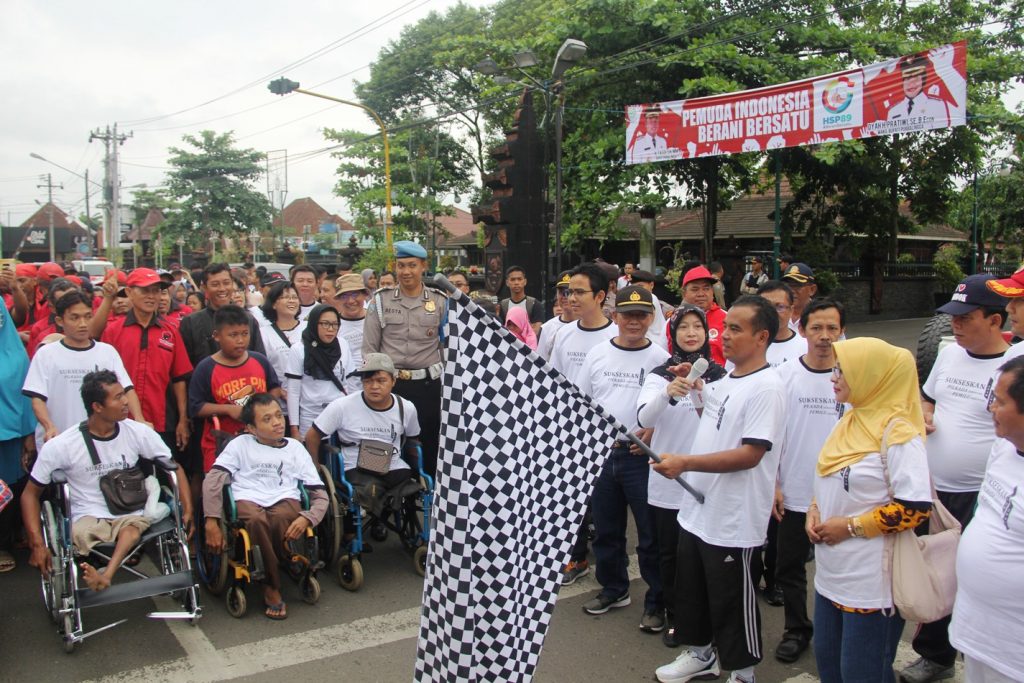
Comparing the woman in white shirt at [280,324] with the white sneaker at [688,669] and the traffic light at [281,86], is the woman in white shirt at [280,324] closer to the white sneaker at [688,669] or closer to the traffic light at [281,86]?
the white sneaker at [688,669]

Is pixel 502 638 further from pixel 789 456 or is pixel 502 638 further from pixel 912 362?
pixel 789 456

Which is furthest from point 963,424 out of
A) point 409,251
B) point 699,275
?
point 409,251

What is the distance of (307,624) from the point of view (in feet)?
15.0

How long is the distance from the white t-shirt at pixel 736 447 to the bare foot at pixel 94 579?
307 centimetres

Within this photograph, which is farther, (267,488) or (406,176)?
(406,176)

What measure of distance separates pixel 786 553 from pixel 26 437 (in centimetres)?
493

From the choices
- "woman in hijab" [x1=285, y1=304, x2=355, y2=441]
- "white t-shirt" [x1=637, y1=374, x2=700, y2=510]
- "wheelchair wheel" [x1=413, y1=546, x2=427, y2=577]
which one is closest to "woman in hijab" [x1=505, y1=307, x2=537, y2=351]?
"woman in hijab" [x1=285, y1=304, x2=355, y2=441]

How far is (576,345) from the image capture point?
16.6ft

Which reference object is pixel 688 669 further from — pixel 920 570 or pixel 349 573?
pixel 349 573

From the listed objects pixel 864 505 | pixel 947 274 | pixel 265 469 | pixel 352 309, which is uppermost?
pixel 947 274

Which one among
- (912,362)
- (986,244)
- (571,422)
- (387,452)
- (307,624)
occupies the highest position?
(986,244)

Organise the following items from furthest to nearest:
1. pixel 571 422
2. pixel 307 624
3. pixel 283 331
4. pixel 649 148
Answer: pixel 649 148 < pixel 283 331 < pixel 307 624 < pixel 571 422

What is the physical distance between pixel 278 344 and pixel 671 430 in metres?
3.24

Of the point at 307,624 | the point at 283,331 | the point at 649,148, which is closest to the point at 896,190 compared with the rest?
the point at 649,148
